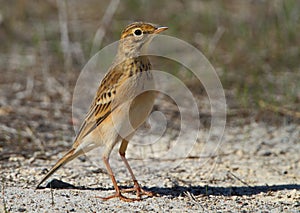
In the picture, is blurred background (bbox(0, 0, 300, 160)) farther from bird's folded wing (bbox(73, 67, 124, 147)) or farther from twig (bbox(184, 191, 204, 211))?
twig (bbox(184, 191, 204, 211))

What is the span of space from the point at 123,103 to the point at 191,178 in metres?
1.56

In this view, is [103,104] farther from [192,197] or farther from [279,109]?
[279,109]

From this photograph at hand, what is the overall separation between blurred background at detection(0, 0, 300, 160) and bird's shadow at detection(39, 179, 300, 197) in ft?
4.47

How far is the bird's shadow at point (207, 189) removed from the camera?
569 cm

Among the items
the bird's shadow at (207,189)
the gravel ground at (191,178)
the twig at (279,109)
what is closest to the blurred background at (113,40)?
the twig at (279,109)

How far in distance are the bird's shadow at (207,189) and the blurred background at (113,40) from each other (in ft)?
4.47

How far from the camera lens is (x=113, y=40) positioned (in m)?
11.0

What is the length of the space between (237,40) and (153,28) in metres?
5.66

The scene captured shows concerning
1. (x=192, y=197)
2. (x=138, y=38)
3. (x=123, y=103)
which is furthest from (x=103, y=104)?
(x=192, y=197)

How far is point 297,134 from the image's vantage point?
7.89 metres

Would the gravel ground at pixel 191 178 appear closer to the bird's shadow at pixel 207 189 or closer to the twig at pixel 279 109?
the bird's shadow at pixel 207 189

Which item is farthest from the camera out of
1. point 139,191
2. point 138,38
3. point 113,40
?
point 113,40

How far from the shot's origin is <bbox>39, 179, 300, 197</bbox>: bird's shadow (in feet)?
18.7

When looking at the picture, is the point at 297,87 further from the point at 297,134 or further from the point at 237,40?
the point at 237,40
